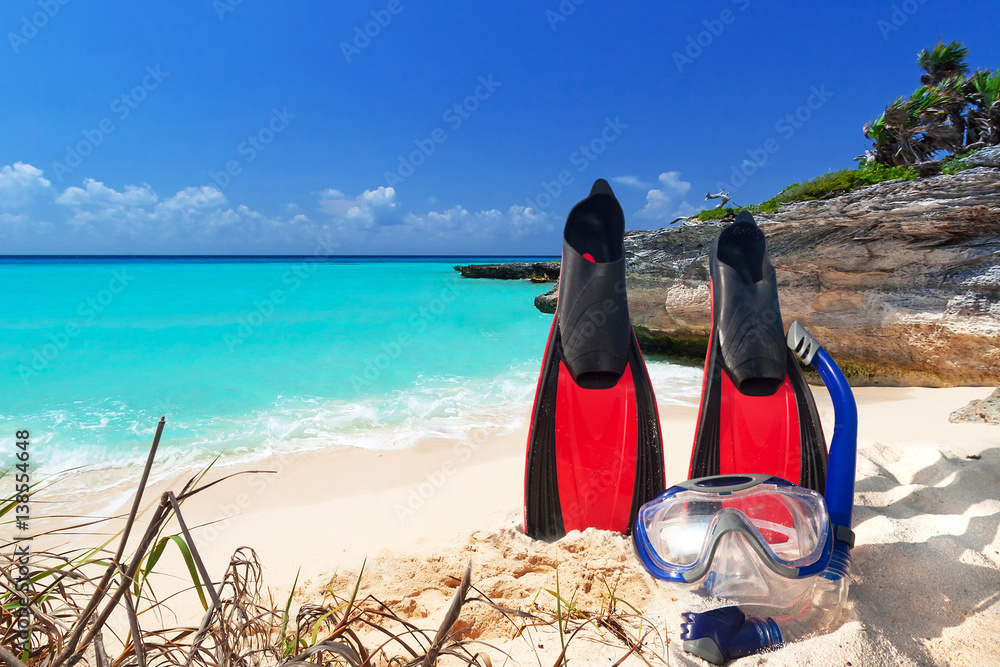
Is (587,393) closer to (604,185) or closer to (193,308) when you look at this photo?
(604,185)

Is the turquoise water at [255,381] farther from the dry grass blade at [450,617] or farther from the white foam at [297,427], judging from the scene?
the dry grass blade at [450,617]

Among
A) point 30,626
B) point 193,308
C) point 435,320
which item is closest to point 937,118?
point 435,320

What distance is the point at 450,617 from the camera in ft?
1.74

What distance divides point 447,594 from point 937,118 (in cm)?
1756

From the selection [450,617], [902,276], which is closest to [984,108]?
[902,276]

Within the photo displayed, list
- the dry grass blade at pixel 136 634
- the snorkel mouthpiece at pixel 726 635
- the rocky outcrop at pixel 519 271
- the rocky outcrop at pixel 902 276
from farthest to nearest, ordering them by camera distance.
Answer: the rocky outcrop at pixel 519 271, the rocky outcrop at pixel 902 276, the snorkel mouthpiece at pixel 726 635, the dry grass blade at pixel 136 634

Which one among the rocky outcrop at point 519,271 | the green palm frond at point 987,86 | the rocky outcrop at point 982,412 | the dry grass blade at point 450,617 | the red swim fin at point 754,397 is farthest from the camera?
the rocky outcrop at point 519,271

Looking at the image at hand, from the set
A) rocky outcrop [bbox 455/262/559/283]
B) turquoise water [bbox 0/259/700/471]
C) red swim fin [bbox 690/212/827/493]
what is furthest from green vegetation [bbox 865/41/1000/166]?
rocky outcrop [bbox 455/262/559/283]

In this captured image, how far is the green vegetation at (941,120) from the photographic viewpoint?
1218 cm

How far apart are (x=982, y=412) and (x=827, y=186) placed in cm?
671

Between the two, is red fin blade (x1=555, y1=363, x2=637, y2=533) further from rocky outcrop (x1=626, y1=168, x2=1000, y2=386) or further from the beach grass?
rocky outcrop (x1=626, y1=168, x2=1000, y2=386)

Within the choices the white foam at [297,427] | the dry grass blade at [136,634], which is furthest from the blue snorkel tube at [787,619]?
the white foam at [297,427]

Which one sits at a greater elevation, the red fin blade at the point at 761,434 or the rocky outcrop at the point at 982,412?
the red fin blade at the point at 761,434

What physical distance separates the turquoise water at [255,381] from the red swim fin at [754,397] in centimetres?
258
